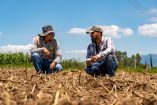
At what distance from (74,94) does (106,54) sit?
4.97 m

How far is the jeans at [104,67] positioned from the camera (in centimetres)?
967

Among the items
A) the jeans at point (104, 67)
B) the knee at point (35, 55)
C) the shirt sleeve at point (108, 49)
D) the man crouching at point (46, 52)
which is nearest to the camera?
the shirt sleeve at point (108, 49)

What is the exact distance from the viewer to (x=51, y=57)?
10938 mm

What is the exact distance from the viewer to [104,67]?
32.5ft

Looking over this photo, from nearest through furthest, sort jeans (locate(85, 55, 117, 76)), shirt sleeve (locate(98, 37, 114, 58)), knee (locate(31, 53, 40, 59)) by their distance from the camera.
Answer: shirt sleeve (locate(98, 37, 114, 58)) → jeans (locate(85, 55, 117, 76)) → knee (locate(31, 53, 40, 59))

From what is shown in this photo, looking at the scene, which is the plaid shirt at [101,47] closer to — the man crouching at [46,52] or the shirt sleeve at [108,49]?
the shirt sleeve at [108,49]

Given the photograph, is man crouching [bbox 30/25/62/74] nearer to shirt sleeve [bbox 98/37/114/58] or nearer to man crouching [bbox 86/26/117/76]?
man crouching [bbox 86/26/117/76]

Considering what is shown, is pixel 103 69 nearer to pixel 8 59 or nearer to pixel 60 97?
pixel 60 97

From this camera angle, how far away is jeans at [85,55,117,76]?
9.67m

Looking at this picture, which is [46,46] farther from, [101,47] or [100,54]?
[100,54]

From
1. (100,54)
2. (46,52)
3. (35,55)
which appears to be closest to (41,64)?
(35,55)

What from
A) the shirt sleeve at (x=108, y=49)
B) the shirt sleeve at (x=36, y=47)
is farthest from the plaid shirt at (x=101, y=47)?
the shirt sleeve at (x=36, y=47)

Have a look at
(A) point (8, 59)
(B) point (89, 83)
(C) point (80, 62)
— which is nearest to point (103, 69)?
(B) point (89, 83)

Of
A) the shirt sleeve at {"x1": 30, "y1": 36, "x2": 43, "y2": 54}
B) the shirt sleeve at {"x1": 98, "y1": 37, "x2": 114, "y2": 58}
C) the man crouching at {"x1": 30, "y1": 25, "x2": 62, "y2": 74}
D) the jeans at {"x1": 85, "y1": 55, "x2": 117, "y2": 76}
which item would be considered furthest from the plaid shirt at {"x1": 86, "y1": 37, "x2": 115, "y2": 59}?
the shirt sleeve at {"x1": 30, "y1": 36, "x2": 43, "y2": 54}
